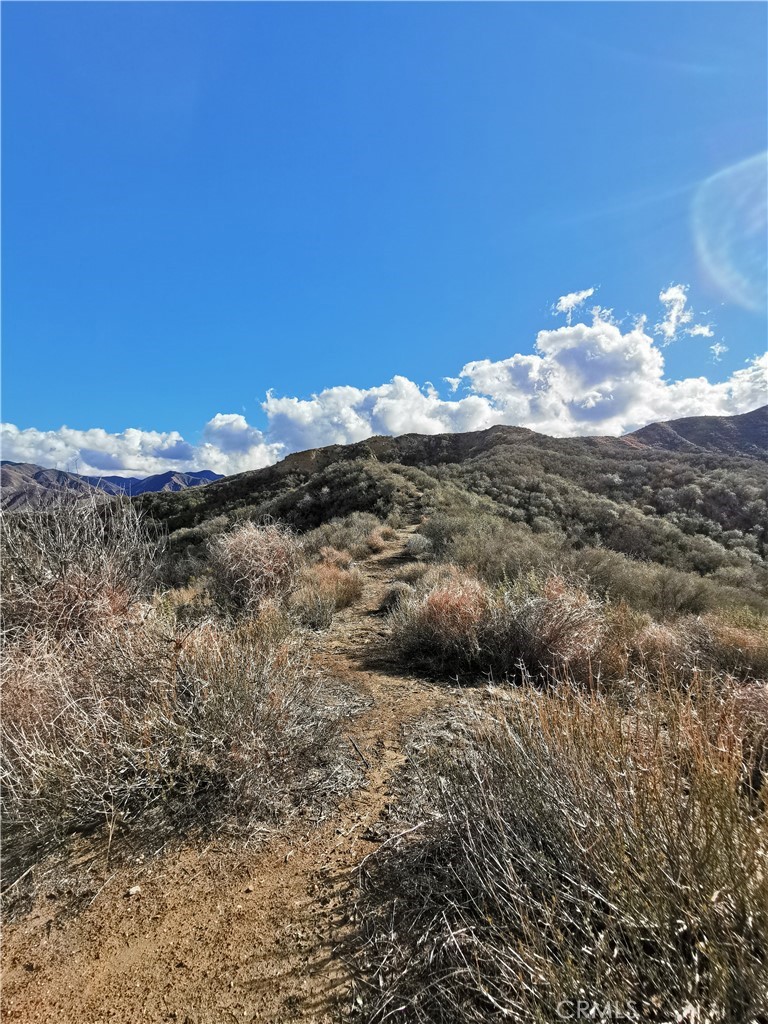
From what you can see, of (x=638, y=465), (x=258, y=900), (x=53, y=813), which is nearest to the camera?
(x=258, y=900)

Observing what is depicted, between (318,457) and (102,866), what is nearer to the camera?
(102,866)

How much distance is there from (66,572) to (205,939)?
154 inches

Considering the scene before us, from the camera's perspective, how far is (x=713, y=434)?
39.8m

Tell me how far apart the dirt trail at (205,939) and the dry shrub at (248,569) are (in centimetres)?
428

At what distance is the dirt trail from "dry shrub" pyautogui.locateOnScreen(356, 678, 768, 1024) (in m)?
0.23

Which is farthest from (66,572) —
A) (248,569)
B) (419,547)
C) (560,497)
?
(560,497)

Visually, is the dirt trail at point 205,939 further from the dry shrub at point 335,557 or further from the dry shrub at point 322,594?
the dry shrub at point 335,557

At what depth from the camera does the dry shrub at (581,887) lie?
124cm

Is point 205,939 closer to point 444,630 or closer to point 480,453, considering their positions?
point 444,630

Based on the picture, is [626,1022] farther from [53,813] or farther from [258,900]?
[53,813]

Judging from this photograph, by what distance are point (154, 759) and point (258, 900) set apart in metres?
0.97

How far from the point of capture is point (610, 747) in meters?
1.91

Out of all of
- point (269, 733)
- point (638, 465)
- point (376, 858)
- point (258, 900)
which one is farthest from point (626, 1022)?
point (638, 465)

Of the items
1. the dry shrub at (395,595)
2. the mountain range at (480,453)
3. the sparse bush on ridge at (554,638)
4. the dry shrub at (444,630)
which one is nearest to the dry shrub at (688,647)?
the sparse bush on ridge at (554,638)
